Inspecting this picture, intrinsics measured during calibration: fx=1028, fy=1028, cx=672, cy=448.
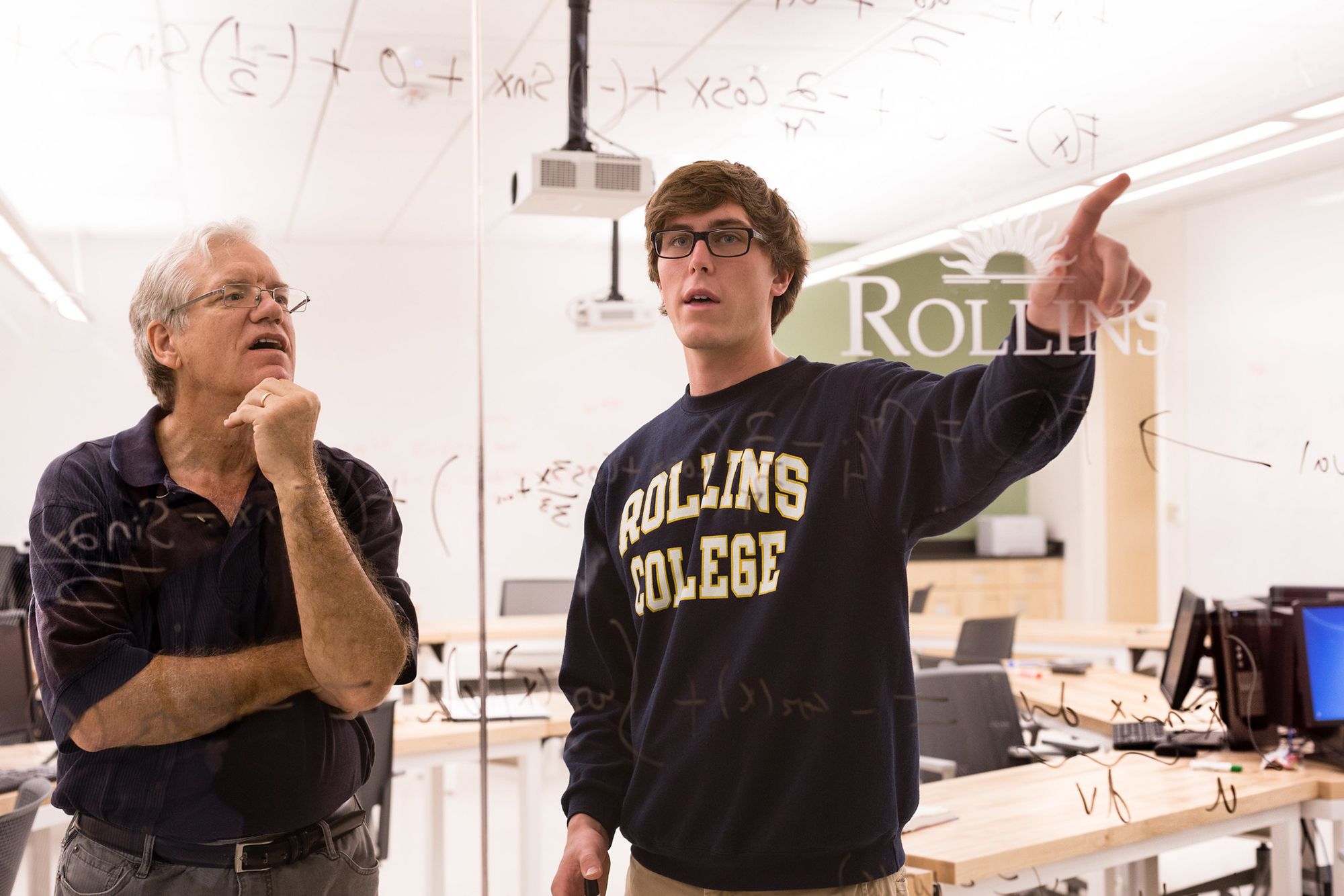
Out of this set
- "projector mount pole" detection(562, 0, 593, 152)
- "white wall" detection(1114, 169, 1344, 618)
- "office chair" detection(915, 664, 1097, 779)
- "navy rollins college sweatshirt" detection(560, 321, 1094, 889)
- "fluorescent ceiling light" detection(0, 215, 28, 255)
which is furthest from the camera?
"office chair" detection(915, 664, 1097, 779)

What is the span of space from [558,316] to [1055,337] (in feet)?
2.70

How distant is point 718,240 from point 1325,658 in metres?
1.52

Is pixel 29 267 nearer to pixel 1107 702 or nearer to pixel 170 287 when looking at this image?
pixel 170 287

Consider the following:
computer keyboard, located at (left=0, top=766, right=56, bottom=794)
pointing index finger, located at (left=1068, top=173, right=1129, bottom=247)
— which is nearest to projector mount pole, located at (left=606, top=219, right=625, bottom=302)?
pointing index finger, located at (left=1068, top=173, right=1129, bottom=247)

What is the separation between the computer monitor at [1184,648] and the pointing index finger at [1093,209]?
786mm

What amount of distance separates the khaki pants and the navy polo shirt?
1.31ft

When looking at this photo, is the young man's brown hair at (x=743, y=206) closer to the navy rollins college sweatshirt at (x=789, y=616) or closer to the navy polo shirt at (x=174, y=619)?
the navy rollins college sweatshirt at (x=789, y=616)

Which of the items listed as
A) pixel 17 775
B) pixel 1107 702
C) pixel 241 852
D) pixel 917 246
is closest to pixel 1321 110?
pixel 917 246

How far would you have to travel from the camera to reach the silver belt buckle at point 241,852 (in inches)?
49.4

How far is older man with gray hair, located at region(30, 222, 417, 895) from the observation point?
1232 millimetres

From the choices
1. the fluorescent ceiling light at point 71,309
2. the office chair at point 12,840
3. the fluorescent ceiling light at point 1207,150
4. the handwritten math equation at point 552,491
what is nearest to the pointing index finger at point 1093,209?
the fluorescent ceiling light at point 1207,150

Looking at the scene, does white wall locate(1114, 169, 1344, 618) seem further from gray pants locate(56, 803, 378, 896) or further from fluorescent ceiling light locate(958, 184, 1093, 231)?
gray pants locate(56, 803, 378, 896)

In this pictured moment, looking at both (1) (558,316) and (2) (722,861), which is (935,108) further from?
(2) (722,861)

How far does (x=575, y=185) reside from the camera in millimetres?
1647
